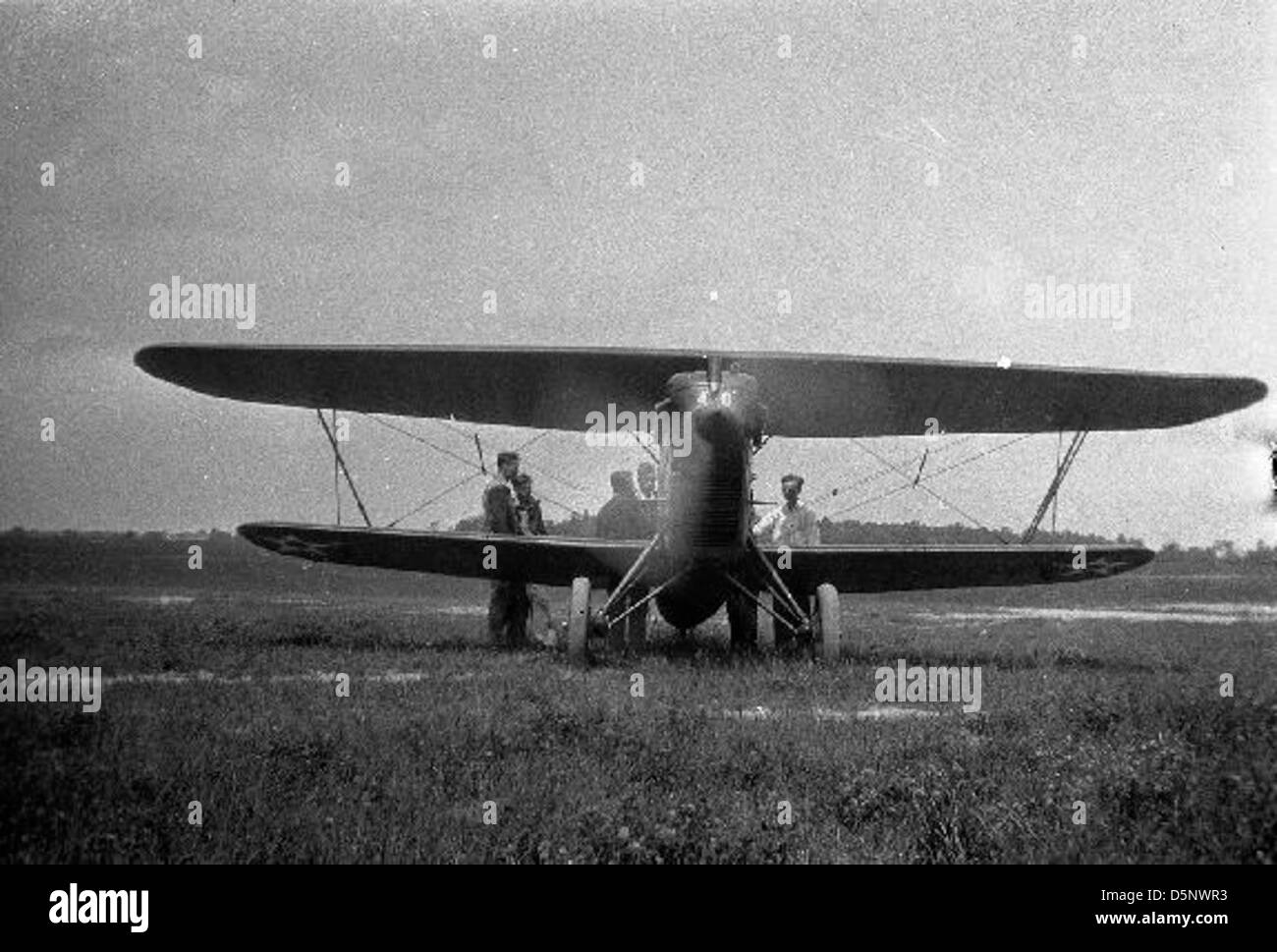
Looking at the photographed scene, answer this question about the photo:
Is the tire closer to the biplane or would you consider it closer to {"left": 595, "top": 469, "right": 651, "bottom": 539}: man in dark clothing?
the biplane

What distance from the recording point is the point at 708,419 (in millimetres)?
9016

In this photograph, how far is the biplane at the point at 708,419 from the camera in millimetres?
9844

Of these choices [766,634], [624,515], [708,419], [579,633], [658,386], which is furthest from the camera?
[624,515]

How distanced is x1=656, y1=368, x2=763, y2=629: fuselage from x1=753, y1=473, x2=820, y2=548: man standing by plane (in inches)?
139

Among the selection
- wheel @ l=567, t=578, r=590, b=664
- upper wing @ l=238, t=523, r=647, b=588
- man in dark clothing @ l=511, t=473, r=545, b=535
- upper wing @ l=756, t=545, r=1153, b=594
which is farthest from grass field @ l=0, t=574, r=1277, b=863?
man in dark clothing @ l=511, t=473, r=545, b=535

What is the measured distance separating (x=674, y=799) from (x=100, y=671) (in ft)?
18.7

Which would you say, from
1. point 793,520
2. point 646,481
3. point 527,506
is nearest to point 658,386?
point 646,481

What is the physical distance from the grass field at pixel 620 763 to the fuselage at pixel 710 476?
992 mm

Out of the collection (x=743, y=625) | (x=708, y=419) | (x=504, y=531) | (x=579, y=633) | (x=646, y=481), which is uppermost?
(x=708, y=419)

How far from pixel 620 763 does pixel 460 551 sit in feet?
20.9

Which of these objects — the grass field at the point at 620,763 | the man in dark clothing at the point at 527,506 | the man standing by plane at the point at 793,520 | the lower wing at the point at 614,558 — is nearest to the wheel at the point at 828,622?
the grass field at the point at 620,763

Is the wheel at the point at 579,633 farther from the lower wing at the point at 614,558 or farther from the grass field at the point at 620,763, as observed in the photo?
the lower wing at the point at 614,558

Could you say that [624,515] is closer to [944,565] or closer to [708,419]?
[944,565]
